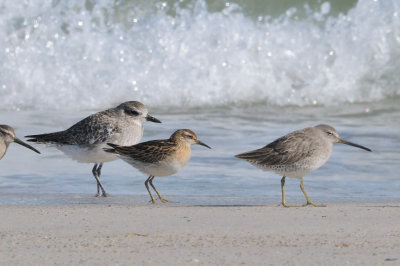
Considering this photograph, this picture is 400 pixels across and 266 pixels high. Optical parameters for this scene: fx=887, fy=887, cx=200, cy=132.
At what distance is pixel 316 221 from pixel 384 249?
1.14 m

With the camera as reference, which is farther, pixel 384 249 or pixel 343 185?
pixel 343 185

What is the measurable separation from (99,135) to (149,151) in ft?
3.57

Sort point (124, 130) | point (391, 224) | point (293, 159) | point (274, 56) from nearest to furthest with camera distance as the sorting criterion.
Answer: point (391, 224) → point (293, 159) → point (124, 130) → point (274, 56)

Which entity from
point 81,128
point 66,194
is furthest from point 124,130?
point 66,194

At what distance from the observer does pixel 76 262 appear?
225 inches

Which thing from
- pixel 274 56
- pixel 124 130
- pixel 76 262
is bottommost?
pixel 76 262

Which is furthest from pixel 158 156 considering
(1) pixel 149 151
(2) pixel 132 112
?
(2) pixel 132 112

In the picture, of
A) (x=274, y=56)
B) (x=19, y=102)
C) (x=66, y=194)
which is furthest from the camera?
(x=274, y=56)

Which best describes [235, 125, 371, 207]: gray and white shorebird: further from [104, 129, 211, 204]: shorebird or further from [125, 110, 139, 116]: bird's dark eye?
[125, 110, 139, 116]: bird's dark eye

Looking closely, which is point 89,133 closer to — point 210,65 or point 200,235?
point 200,235

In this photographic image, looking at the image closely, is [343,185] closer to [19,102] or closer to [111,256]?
[111,256]

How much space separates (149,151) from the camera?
848cm

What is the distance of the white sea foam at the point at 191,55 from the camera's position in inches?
612

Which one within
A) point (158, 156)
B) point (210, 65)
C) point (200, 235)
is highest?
point (210, 65)
